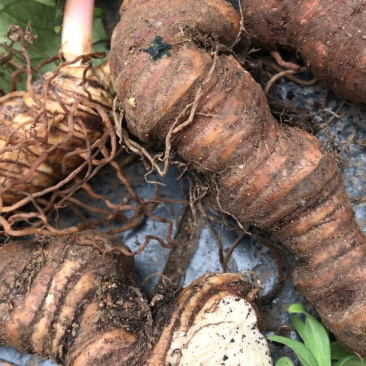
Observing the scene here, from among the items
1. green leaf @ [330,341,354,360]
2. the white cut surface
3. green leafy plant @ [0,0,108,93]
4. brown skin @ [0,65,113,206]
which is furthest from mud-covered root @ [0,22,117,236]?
green leaf @ [330,341,354,360]

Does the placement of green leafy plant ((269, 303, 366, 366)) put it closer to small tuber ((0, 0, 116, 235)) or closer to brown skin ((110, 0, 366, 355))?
brown skin ((110, 0, 366, 355))

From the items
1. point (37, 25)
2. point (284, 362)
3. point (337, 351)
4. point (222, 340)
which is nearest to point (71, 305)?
point (222, 340)

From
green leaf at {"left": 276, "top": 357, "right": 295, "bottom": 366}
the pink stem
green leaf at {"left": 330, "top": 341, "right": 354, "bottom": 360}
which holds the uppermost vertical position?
the pink stem

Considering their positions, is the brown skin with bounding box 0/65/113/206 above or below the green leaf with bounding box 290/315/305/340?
above

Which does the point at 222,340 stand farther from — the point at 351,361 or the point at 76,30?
the point at 76,30

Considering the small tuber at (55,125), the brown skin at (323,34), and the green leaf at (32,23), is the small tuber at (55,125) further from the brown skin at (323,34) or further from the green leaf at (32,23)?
the brown skin at (323,34)

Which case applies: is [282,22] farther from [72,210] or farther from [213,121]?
[72,210]
